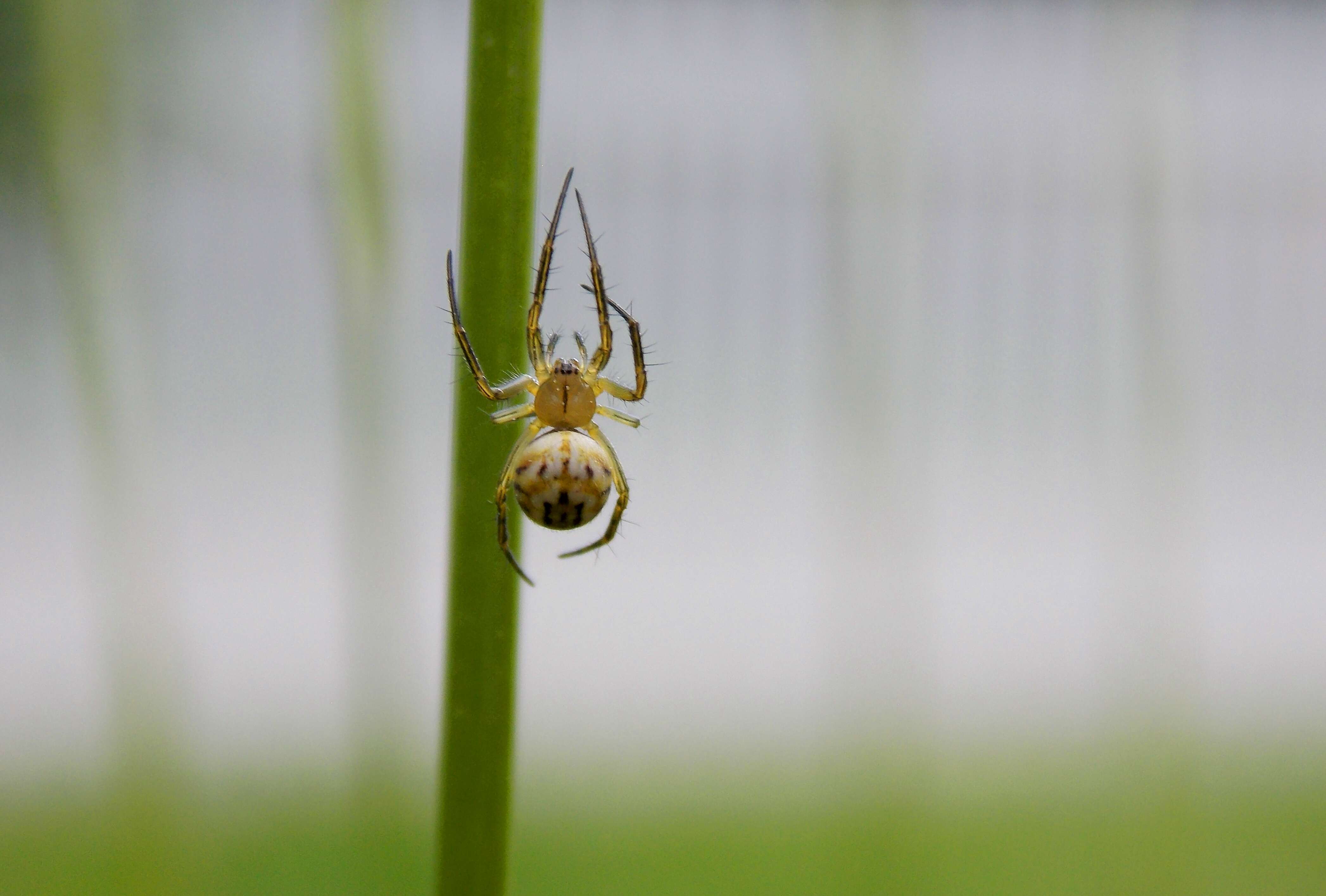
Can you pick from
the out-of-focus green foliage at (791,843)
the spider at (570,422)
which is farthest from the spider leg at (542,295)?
the out-of-focus green foliage at (791,843)

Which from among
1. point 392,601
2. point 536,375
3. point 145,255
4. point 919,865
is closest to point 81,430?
point 145,255

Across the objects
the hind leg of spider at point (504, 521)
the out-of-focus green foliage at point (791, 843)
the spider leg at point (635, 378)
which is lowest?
the out-of-focus green foliage at point (791, 843)

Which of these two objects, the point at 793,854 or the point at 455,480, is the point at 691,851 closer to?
the point at 793,854

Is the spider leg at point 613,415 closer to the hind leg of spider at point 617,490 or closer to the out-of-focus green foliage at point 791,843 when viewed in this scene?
the hind leg of spider at point 617,490

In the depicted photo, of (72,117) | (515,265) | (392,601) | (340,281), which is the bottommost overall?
(392,601)

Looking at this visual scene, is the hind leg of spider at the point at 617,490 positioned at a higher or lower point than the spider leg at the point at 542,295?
lower

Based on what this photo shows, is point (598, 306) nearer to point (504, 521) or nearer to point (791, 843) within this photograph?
point (504, 521)

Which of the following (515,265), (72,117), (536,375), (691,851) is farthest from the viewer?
(691,851)

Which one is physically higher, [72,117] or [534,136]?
[72,117]
